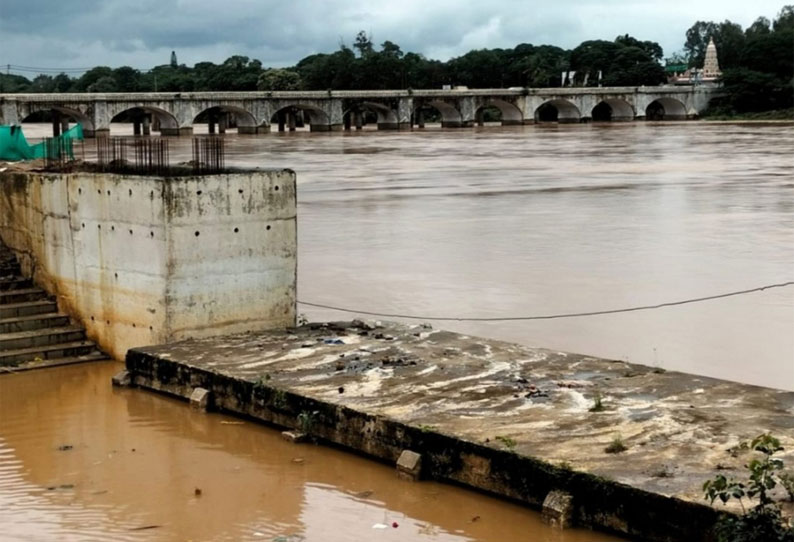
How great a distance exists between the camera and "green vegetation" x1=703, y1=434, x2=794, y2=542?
6016 millimetres

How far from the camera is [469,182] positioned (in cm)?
3603

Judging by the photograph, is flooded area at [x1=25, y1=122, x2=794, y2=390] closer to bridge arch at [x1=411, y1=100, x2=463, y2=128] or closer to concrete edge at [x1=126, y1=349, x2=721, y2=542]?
concrete edge at [x1=126, y1=349, x2=721, y2=542]

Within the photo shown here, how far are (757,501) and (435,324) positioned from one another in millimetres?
7944

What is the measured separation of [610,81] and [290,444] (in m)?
119

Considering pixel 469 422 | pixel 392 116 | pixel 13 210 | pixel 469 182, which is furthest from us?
pixel 392 116

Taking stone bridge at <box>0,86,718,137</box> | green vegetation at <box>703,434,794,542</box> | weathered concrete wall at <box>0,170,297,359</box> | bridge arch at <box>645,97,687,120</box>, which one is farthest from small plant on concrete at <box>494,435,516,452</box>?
bridge arch at <box>645,97,687,120</box>

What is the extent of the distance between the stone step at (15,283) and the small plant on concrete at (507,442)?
7692 millimetres

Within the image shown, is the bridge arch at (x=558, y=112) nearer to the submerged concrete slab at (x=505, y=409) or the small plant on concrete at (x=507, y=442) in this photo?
the submerged concrete slab at (x=505, y=409)

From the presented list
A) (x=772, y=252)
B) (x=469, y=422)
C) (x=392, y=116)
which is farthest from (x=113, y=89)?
(x=469, y=422)

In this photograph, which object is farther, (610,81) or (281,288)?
(610,81)

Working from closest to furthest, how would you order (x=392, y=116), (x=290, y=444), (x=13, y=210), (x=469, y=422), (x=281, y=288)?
1. (x=469, y=422)
2. (x=290, y=444)
3. (x=281, y=288)
4. (x=13, y=210)
5. (x=392, y=116)

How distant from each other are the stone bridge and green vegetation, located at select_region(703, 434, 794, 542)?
72.3 meters

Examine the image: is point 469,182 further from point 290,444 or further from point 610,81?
point 610,81

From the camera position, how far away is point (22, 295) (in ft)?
43.4
